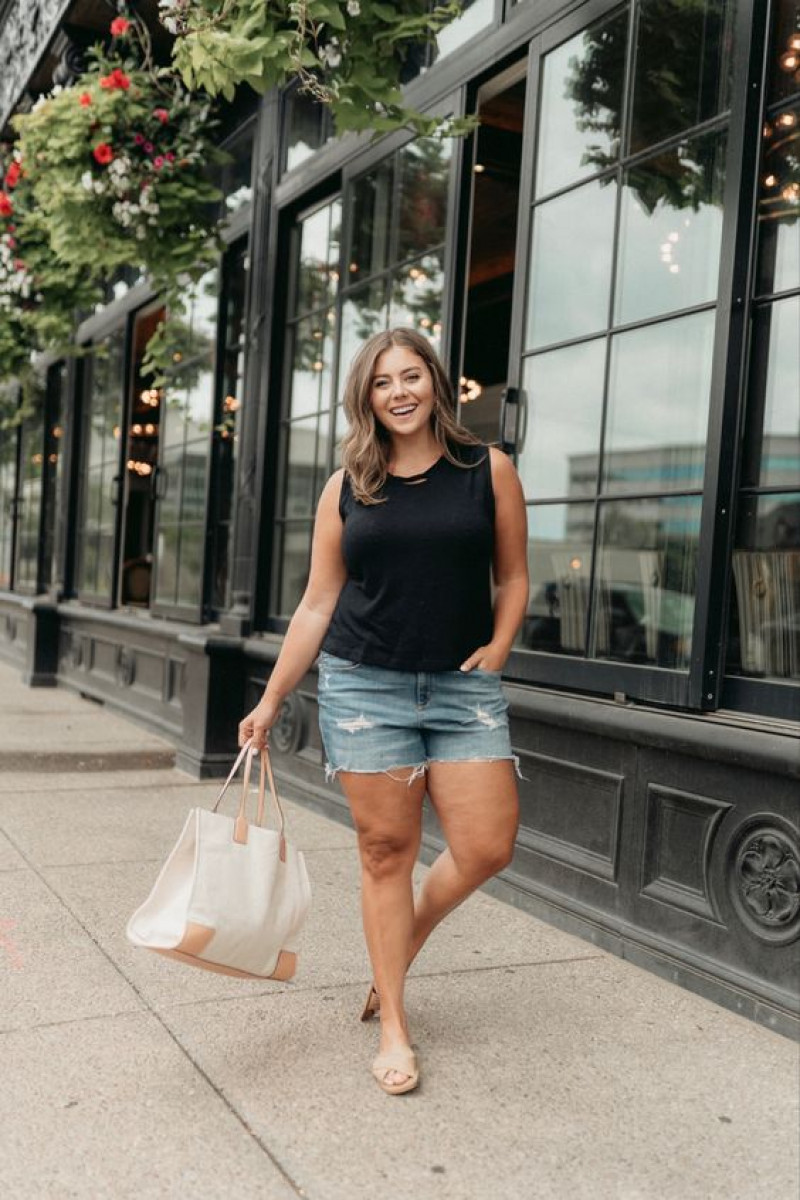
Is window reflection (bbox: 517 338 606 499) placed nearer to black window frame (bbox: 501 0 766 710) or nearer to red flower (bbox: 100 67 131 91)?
black window frame (bbox: 501 0 766 710)

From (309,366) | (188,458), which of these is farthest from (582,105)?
(188,458)

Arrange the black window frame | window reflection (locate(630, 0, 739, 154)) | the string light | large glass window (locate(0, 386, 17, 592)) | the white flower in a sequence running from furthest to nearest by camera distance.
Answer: large glass window (locate(0, 386, 17, 592)), the string light, the white flower, window reflection (locate(630, 0, 739, 154)), the black window frame

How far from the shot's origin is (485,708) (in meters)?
2.96

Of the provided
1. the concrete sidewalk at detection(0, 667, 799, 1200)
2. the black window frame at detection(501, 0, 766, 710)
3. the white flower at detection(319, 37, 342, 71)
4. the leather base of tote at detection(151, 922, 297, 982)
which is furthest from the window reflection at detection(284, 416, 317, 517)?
the leather base of tote at detection(151, 922, 297, 982)

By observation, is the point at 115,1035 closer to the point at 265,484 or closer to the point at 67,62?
the point at 265,484

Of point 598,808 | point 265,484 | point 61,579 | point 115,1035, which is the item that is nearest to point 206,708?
point 265,484

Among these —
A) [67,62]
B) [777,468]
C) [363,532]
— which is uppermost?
[67,62]

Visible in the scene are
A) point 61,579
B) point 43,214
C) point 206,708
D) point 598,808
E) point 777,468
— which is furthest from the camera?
point 61,579

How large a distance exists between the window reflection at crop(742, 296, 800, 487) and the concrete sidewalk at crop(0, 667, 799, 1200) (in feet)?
5.55

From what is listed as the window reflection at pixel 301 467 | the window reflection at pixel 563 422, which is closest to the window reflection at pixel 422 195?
the window reflection at pixel 563 422

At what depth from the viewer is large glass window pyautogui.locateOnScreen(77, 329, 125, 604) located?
398 inches

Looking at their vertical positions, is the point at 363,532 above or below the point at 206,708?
above

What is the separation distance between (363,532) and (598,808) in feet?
5.71

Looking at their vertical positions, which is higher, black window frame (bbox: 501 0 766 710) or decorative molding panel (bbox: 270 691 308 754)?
black window frame (bbox: 501 0 766 710)
